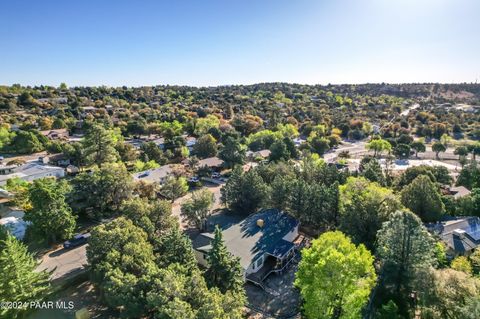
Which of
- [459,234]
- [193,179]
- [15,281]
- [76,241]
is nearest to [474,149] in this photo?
[459,234]

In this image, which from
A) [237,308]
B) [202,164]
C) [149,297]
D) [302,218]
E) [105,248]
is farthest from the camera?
[202,164]

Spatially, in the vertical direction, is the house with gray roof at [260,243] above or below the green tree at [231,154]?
below

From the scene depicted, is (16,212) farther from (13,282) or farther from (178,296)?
(178,296)

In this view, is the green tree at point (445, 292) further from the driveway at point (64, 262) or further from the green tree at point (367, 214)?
the driveway at point (64, 262)

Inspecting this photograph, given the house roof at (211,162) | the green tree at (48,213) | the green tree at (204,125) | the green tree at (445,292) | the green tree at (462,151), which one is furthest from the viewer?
the green tree at (204,125)

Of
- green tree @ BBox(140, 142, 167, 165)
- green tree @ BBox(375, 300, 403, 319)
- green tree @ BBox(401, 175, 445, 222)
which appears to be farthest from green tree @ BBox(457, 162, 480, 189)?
green tree @ BBox(140, 142, 167, 165)

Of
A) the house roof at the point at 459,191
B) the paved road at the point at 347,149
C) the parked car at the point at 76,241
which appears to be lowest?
the paved road at the point at 347,149

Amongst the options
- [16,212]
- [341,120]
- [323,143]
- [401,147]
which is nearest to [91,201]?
[16,212]

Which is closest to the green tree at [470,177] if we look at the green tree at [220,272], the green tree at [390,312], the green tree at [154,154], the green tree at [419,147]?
the green tree at [419,147]
